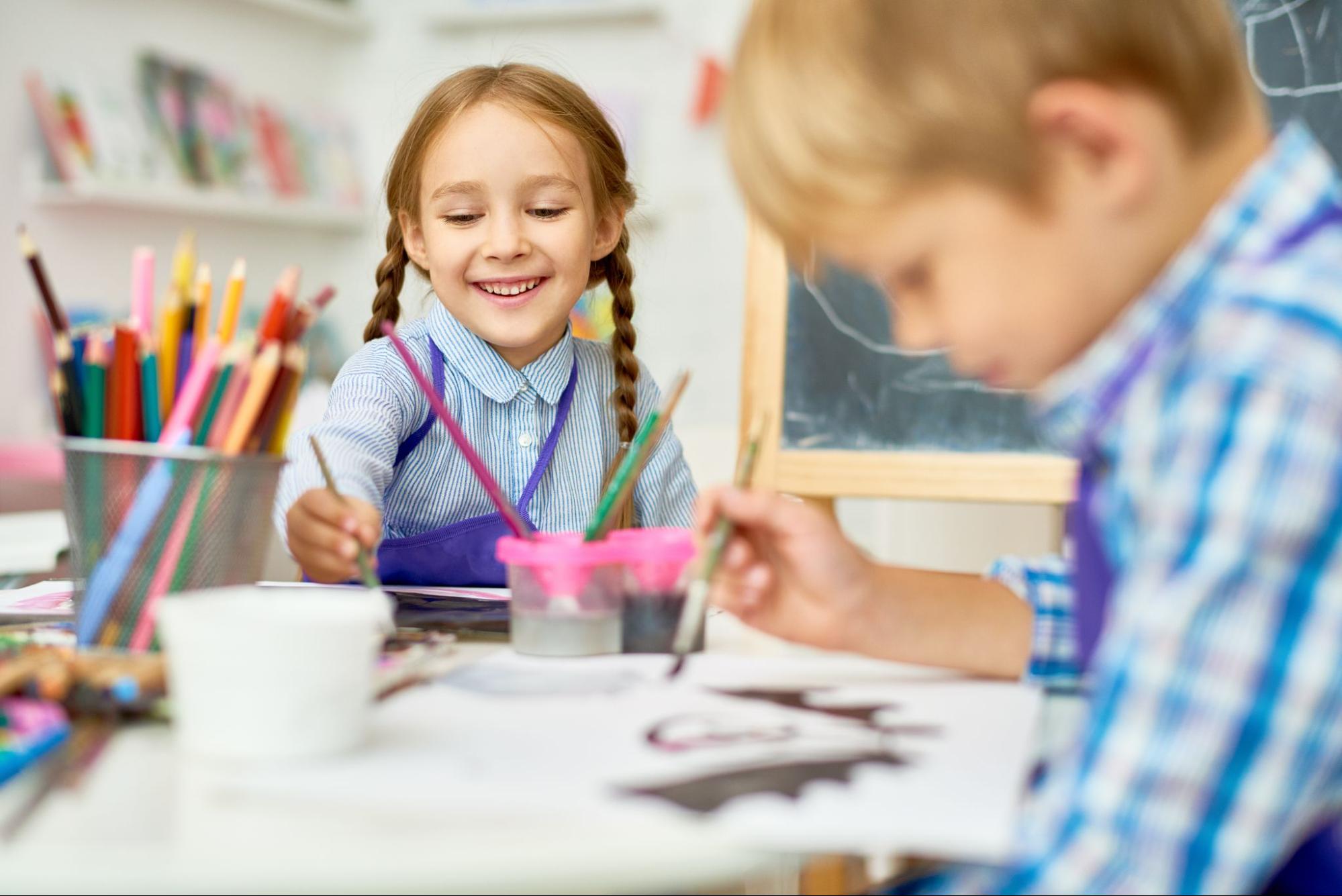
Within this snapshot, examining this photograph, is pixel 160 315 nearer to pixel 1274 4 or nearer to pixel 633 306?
pixel 633 306

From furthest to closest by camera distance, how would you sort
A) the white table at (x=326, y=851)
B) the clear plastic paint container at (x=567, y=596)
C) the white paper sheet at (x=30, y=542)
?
the white paper sheet at (x=30, y=542) → the clear plastic paint container at (x=567, y=596) → the white table at (x=326, y=851)

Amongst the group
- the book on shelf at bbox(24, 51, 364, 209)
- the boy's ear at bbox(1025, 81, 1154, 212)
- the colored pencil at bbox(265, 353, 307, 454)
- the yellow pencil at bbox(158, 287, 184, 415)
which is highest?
the book on shelf at bbox(24, 51, 364, 209)

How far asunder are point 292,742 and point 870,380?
1.39 m

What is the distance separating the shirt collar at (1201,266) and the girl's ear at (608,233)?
3.06 ft

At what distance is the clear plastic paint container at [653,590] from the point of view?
2.46 ft

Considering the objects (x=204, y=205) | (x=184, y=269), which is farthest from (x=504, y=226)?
(x=204, y=205)

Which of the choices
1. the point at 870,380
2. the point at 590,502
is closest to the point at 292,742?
the point at 590,502

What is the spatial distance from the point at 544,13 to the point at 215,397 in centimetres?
289

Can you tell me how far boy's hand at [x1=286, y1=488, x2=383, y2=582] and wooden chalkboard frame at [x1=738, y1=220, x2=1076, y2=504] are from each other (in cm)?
91

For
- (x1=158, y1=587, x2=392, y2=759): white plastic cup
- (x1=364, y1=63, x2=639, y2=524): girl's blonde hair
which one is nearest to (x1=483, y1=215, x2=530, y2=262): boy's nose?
(x1=364, y1=63, x2=639, y2=524): girl's blonde hair

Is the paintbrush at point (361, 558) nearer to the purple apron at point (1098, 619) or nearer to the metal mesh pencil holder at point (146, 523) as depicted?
the metal mesh pencil holder at point (146, 523)

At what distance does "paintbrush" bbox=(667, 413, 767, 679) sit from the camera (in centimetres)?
71

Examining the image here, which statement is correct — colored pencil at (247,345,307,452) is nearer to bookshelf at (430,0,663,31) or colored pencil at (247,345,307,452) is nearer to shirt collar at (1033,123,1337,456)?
shirt collar at (1033,123,1337,456)

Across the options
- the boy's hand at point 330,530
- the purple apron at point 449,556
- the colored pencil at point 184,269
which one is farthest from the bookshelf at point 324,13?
the colored pencil at point 184,269
